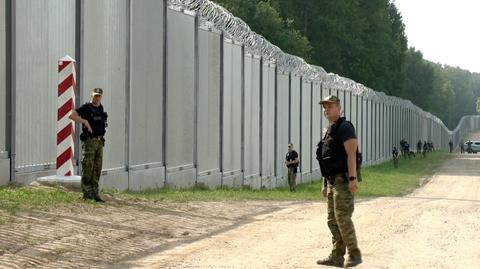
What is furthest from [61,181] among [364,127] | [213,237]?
[364,127]

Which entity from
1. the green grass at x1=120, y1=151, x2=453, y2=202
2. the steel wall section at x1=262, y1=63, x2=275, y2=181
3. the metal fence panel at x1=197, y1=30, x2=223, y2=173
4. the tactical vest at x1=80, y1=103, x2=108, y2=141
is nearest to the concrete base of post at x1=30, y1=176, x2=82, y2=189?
the tactical vest at x1=80, y1=103, x2=108, y2=141

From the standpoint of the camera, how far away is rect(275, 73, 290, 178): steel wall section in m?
35.3

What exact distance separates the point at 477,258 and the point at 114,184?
907 centimetres

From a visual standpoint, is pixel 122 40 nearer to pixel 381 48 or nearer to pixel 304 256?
pixel 304 256

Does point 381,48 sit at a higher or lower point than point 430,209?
higher

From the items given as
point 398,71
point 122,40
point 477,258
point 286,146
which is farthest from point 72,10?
point 398,71

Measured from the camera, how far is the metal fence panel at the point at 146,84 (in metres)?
20.3

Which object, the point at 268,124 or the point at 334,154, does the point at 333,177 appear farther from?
the point at 268,124

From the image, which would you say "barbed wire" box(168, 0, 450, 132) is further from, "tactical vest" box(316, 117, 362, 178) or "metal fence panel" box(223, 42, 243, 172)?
"tactical vest" box(316, 117, 362, 178)

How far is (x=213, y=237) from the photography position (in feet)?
43.4

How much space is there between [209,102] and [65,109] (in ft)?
36.5

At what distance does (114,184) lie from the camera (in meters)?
19.0

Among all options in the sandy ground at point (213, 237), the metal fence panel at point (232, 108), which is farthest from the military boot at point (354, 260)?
the metal fence panel at point (232, 108)

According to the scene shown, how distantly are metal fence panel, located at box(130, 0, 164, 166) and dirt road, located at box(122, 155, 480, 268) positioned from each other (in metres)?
3.56
